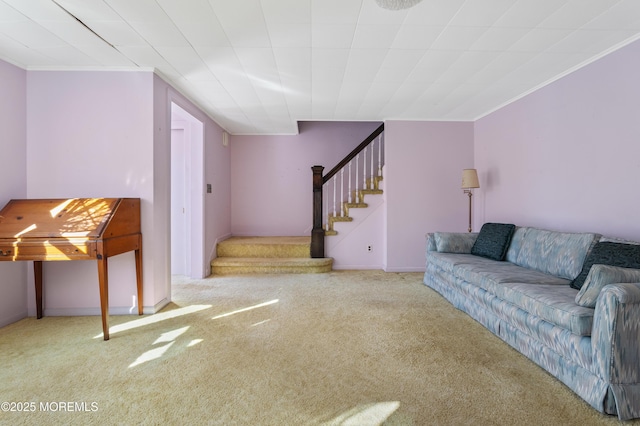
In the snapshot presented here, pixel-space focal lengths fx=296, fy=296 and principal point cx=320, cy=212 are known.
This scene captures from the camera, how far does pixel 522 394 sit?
1.75 meters

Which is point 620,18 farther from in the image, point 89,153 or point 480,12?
point 89,153

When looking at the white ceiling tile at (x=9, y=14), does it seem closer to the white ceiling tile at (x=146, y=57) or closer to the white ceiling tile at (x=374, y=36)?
the white ceiling tile at (x=146, y=57)

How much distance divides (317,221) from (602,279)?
3.72m

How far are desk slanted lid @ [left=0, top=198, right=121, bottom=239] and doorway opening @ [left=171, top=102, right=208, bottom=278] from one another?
5.63ft

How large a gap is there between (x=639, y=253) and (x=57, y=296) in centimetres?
496

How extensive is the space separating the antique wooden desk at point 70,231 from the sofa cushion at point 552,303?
3254 millimetres

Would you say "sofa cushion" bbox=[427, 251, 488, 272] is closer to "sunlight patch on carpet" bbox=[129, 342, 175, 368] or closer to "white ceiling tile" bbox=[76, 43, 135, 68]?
"sunlight patch on carpet" bbox=[129, 342, 175, 368]

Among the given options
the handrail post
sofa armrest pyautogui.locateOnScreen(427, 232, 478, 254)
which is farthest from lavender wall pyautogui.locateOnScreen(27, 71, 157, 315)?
sofa armrest pyautogui.locateOnScreen(427, 232, 478, 254)

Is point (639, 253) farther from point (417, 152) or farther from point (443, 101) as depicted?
point (417, 152)

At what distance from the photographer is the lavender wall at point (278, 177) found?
603 centimetres

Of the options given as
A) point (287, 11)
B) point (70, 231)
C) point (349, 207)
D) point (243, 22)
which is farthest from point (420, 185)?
point (70, 231)

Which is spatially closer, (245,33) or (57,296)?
(245,33)

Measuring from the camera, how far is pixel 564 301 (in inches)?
75.7

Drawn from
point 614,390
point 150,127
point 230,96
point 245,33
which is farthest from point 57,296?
point 614,390
